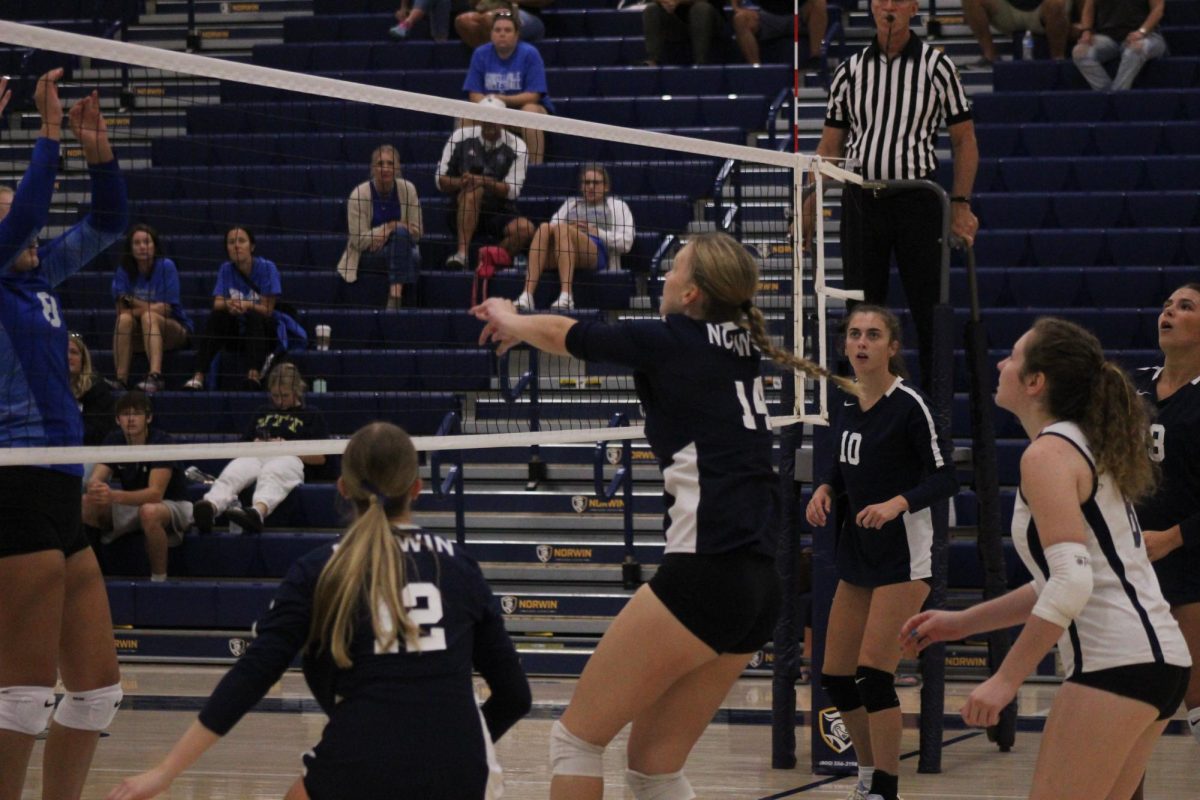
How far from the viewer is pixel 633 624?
3.90 meters

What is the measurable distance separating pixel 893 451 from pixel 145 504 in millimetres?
5377

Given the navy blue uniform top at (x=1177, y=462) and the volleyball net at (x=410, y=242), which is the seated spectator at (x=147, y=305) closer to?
the volleyball net at (x=410, y=242)

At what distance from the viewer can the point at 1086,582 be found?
11.5 feet

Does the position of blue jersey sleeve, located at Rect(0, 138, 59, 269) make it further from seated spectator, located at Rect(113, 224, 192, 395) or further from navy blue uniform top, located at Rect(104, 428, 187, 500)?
navy blue uniform top, located at Rect(104, 428, 187, 500)

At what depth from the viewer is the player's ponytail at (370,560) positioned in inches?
123

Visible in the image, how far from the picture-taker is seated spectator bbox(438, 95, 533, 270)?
730 centimetres

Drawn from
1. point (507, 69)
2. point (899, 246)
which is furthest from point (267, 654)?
point (507, 69)

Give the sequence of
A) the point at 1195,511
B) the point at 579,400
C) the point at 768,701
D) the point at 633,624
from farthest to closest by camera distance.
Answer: the point at 579,400, the point at 768,701, the point at 1195,511, the point at 633,624

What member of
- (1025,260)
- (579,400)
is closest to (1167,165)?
(1025,260)

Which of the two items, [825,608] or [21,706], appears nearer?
[21,706]

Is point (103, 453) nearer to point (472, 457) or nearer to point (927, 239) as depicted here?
point (927, 239)

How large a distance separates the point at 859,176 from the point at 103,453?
3.33m

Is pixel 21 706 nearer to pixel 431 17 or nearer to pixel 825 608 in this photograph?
pixel 825 608

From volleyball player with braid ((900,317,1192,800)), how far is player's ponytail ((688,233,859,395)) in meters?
0.63
